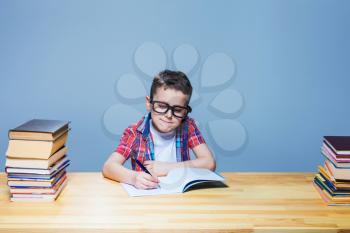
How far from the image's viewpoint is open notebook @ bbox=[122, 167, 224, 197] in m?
1.86

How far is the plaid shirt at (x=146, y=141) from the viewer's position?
2230 millimetres

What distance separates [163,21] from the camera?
2.94 metres

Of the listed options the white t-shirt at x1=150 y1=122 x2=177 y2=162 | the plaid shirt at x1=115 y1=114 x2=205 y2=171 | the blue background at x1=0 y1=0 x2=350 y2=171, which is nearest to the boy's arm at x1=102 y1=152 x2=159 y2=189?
the plaid shirt at x1=115 y1=114 x2=205 y2=171

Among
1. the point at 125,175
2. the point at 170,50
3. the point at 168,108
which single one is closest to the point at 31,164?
the point at 125,175

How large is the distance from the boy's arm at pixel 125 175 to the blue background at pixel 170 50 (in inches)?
38.6

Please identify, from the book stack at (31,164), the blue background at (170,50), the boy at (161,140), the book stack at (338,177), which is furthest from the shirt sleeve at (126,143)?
the book stack at (338,177)

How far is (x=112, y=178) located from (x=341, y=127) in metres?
1.88

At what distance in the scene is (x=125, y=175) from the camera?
6.44 feet

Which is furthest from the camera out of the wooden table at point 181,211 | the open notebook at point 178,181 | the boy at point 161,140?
the boy at point 161,140

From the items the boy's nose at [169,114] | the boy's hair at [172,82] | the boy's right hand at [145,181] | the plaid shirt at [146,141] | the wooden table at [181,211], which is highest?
the boy's hair at [172,82]

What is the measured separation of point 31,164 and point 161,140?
2.49ft

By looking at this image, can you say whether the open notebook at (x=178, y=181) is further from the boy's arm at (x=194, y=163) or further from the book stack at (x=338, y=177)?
the book stack at (x=338, y=177)

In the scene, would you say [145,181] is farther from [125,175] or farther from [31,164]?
[31,164]

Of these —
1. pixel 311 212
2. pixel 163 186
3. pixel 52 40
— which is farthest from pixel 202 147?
pixel 52 40
